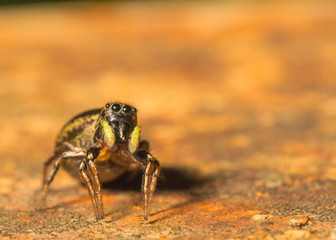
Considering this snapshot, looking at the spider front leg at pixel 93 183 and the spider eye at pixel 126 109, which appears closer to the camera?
the spider front leg at pixel 93 183

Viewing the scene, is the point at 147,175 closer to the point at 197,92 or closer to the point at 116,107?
the point at 116,107

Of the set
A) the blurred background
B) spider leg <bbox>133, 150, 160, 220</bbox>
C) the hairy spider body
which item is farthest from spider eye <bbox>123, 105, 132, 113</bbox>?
the blurred background

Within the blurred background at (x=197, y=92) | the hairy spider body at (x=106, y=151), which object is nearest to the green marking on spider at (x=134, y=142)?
the hairy spider body at (x=106, y=151)

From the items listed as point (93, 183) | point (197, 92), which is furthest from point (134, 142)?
point (197, 92)

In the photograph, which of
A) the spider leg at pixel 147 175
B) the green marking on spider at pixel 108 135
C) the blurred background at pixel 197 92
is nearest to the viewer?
the spider leg at pixel 147 175

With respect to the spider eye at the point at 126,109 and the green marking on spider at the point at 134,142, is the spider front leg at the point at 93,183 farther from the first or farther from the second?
the spider eye at the point at 126,109

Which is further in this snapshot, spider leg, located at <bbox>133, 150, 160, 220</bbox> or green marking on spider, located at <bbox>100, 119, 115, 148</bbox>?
green marking on spider, located at <bbox>100, 119, 115, 148</bbox>

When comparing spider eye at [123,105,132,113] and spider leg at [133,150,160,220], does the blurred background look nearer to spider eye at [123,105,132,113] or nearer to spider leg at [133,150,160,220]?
spider leg at [133,150,160,220]
